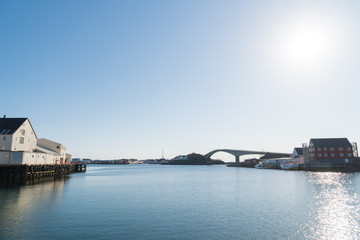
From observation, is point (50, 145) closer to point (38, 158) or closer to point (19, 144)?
point (38, 158)

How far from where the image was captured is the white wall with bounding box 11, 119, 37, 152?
62.3 metres

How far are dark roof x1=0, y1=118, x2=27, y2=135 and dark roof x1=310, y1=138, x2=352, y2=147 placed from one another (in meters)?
121

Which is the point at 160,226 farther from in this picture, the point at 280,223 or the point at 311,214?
the point at 311,214

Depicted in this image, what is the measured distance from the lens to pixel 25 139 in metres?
67.8

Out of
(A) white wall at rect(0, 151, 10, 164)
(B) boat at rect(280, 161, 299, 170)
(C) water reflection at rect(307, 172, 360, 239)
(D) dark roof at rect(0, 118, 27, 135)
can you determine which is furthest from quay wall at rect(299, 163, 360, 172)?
(D) dark roof at rect(0, 118, 27, 135)

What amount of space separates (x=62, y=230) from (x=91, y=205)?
11219 millimetres

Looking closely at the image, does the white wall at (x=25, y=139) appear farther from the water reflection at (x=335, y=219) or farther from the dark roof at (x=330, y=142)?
the dark roof at (x=330, y=142)

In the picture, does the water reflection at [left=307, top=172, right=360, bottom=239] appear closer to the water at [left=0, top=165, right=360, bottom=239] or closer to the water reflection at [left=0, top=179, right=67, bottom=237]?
the water at [left=0, top=165, right=360, bottom=239]

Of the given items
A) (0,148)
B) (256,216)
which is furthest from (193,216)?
(0,148)

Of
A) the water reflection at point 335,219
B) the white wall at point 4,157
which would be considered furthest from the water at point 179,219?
the white wall at point 4,157

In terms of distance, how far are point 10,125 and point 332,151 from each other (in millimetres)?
129047

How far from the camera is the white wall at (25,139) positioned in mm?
62350

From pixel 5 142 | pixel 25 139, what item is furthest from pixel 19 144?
pixel 5 142

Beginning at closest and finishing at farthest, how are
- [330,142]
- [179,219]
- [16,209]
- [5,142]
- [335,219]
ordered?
[179,219] < [335,219] < [16,209] < [5,142] < [330,142]
